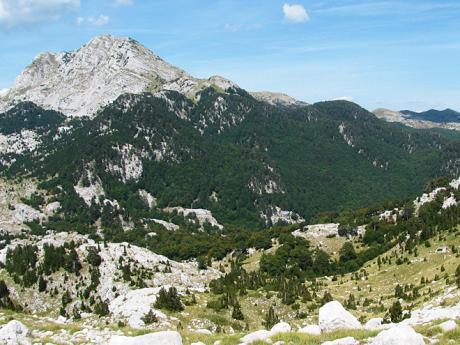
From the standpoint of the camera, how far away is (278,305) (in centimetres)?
6372

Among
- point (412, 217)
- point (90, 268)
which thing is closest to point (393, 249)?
point (412, 217)

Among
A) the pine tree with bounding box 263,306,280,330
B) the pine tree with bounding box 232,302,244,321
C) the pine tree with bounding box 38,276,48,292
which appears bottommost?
the pine tree with bounding box 263,306,280,330

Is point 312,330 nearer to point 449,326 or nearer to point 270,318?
point 449,326

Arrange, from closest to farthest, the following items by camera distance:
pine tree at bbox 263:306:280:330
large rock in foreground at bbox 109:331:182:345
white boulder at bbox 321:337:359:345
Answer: white boulder at bbox 321:337:359:345 → large rock in foreground at bbox 109:331:182:345 → pine tree at bbox 263:306:280:330

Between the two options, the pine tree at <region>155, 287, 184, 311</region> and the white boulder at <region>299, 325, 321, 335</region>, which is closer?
the white boulder at <region>299, 325, 321, 335</region>

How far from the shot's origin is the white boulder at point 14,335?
26031 millimetres

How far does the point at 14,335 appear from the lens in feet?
87.9

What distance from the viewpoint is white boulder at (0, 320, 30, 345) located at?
85.4ft

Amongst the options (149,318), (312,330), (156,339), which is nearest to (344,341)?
(312,330)

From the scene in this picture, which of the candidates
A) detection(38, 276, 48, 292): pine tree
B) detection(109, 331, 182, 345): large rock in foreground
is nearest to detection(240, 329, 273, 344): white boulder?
detection(109, 331, 182, 345): large rock in foreground

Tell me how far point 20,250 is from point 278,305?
2082 inches

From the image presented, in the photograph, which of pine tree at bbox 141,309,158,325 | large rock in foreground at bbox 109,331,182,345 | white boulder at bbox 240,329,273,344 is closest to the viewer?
large rock in foreground at bbox 109,331,182,345

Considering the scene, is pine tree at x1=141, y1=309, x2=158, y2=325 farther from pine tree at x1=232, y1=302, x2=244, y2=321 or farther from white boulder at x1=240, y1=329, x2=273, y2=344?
white boulder at x1=240, y1=329, x2=273, y2=344

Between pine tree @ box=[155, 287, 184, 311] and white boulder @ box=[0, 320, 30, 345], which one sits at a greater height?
white boulder @ box=[0, 320, 30, 345]
